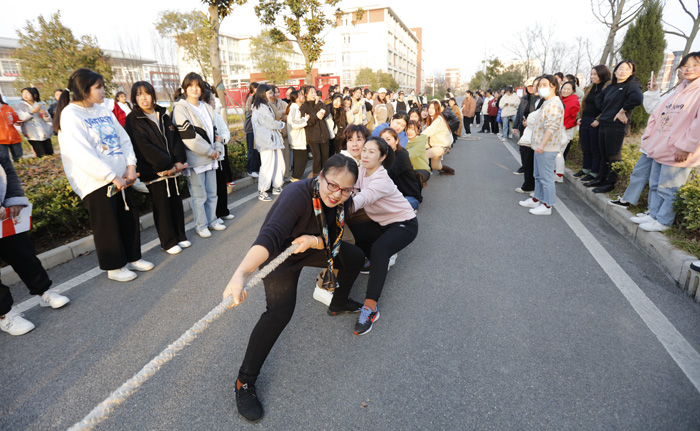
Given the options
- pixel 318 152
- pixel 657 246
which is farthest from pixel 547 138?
pixel 318 152

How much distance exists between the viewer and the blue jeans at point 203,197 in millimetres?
4641

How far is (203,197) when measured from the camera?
4711 millimetres

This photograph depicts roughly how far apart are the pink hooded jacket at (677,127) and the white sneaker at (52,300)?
599cm

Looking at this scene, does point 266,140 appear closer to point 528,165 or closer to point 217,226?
point 217,226

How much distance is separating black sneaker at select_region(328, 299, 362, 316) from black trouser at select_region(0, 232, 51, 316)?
7.94ft

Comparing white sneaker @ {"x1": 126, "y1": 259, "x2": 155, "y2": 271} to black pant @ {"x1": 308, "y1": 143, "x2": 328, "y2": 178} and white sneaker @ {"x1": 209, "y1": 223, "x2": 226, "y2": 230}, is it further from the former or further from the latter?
black pant @ {"x1": 308, "y1": 143, "x2": 328, "y2": 178}

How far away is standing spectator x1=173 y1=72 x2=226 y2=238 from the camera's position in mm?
4402

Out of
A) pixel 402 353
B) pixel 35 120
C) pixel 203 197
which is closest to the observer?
pixel 402 353

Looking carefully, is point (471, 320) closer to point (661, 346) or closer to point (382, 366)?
point (382, 366)

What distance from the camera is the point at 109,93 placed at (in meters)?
13.2

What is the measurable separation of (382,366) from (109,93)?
15010 millimetres

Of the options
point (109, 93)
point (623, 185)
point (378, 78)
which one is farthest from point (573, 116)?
point (378, 78)

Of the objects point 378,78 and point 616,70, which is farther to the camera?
point 378,78

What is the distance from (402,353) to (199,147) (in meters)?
3.44
